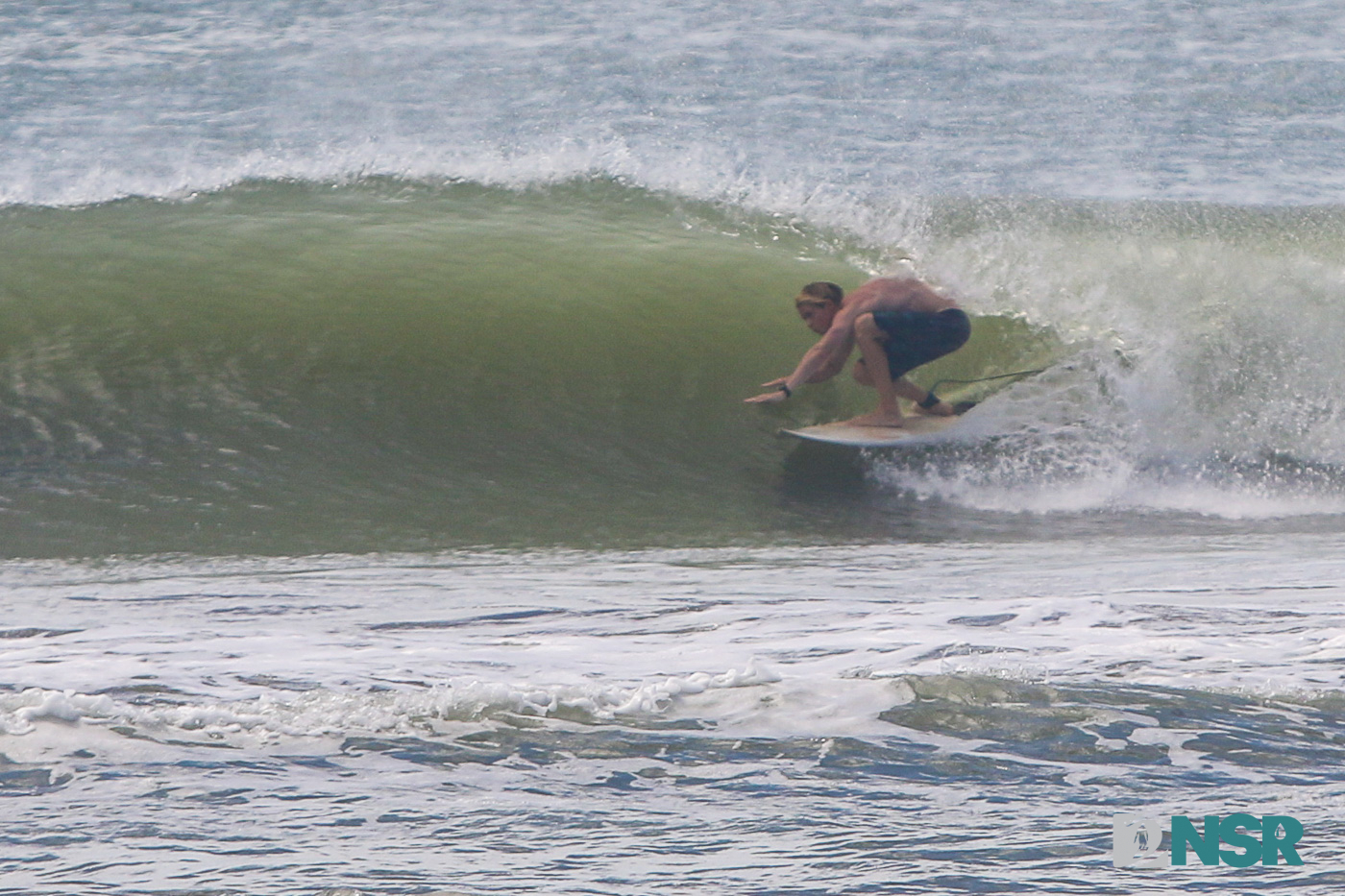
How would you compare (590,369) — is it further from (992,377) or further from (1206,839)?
(1206,839)

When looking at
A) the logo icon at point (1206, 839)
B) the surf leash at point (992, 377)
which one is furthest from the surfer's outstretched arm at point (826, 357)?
the logo icon at point (1206, 839)

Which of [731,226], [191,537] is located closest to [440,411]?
[191,537]

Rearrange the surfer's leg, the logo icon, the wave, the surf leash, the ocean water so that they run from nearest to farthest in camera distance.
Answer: the logo icon < the ocean water < the wave < the surfer's leg < the surf leash

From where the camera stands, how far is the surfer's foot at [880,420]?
5.99 meters

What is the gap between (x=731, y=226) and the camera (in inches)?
299

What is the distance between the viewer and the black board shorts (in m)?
5.96

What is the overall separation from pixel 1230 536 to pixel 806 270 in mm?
2516

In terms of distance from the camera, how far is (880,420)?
19.7 ft

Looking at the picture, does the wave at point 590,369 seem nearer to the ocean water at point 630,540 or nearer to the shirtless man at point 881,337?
the ocean water at point 630,540

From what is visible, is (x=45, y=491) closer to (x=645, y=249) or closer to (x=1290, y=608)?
(x=645, y=249)

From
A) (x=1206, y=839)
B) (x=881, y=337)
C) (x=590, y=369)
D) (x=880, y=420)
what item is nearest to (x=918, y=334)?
(x=881, y=337)

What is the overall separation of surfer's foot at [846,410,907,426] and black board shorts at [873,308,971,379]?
164 mm

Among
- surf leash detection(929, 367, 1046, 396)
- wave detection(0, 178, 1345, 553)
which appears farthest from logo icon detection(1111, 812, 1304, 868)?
surf leash detection(929, 367, 1046, 396)

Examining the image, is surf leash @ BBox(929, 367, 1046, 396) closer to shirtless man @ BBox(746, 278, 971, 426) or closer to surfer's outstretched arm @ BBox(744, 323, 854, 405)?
shirtless man @ BBox(746, 278, 971, 426)
